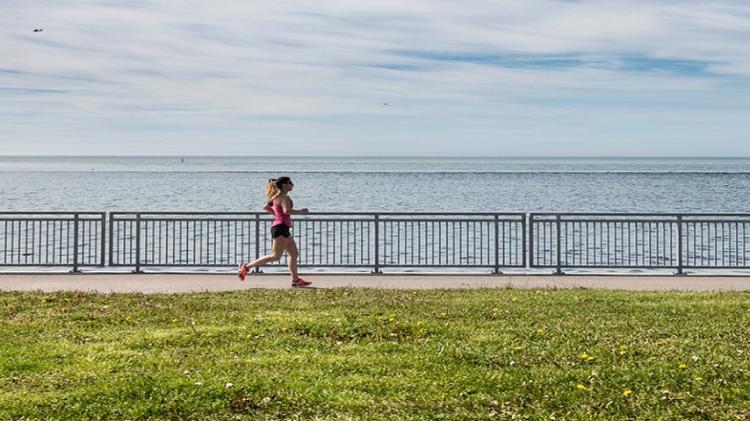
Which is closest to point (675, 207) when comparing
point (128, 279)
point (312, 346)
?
point (128, 279)

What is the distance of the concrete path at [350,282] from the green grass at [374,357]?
189 cm

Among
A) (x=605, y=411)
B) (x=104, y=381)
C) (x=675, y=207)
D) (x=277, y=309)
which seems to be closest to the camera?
(x=605, y=411)

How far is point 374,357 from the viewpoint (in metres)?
9.12

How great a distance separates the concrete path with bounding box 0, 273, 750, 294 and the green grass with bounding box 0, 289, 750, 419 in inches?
74.5

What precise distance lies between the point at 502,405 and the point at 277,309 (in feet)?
17.9

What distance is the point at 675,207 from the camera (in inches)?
2685

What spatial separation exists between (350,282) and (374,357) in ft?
22.4

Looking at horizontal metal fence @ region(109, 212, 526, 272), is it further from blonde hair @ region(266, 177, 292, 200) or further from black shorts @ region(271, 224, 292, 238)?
blonde hair @ region(266, 177, 292, 200)

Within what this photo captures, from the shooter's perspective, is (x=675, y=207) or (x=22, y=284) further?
(x=675, y=207)

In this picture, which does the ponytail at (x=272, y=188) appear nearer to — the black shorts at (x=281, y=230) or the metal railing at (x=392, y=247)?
the black shorts at (x=281, y=230)

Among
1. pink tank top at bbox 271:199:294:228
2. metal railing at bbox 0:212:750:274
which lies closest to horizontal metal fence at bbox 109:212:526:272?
metal railing at bbox 0:212:750:274

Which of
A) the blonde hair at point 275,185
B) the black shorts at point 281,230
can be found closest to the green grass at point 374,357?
the black shorts at point 281,230

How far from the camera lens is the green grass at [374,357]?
24.3 feet

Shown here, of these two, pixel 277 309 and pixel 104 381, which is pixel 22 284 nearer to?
pixel 277 309
